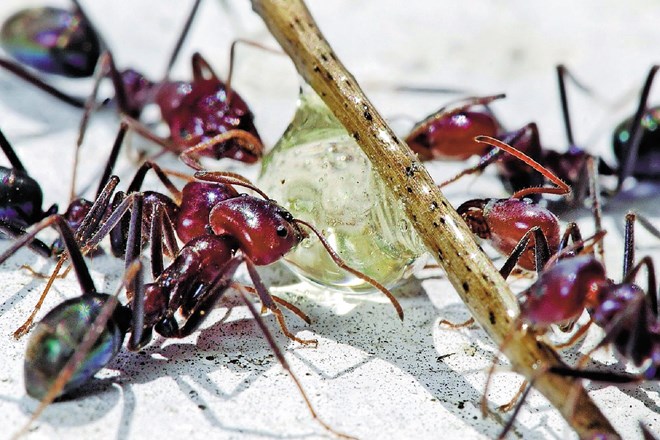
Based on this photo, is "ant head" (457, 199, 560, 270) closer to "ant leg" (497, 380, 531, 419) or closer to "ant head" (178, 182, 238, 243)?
"ant leg" (497, 380, 531, 419)

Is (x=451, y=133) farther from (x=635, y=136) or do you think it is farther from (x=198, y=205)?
(x=198, y=205)

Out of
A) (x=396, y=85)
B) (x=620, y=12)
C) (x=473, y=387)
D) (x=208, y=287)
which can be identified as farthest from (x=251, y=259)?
(x=620, y=12)

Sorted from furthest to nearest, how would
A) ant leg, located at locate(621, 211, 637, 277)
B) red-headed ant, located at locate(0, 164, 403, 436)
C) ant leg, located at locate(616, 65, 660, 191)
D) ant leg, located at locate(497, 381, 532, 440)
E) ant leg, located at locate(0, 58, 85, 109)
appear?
ant leg, located at locate(0, 58, 85, 109), ant leg, located at locate(616, 65, 660, 191), ant leg, located at locate(621, 211, 637, 277), red-headed ant, located at locate(0, 164, 403, 436), ant leg, located at locate(497, 381, 532, 440)

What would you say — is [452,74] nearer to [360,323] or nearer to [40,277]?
[360,323]

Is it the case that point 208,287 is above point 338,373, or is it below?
above

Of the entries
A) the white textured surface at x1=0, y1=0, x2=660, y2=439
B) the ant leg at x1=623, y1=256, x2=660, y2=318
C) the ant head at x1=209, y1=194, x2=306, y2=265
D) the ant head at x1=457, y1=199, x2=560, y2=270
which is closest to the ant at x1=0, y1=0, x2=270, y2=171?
the white textured surface at x1=0, y1=0, x2=660, y2=439

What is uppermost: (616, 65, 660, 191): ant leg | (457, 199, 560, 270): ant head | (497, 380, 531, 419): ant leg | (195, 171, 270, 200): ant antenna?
(195, 171, 270, 200): ant antenna
